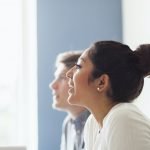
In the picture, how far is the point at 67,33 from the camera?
7.41 ft

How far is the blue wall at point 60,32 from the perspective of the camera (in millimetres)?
2207

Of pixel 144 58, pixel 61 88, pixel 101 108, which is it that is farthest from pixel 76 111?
pixel 144 58

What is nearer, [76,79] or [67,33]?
[76,79]

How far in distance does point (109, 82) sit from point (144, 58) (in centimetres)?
14

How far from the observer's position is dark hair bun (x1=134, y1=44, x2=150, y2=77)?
117 centimetres

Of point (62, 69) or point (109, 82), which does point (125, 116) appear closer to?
point (109, 82)

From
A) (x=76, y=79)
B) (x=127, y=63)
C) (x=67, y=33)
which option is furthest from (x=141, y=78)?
(x=67, y=33)

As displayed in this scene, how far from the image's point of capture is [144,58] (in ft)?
3.86
